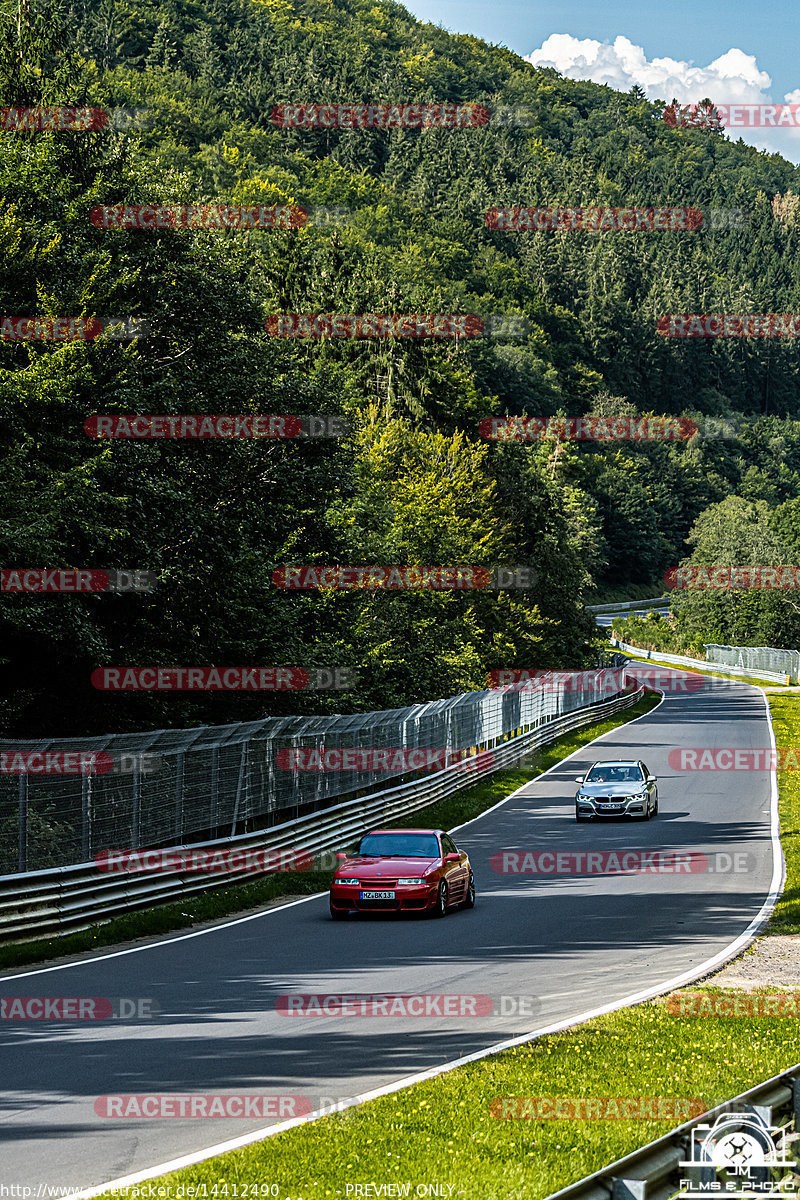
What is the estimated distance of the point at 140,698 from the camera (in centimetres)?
2734

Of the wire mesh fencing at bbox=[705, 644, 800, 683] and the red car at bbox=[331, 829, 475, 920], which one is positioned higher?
the red car at bbox=[331, 829, 475, 920]

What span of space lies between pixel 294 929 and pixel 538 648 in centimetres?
5619

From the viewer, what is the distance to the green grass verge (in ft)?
23.4

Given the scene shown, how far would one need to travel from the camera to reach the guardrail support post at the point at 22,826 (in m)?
16.0

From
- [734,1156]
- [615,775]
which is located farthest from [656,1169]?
[615,775]

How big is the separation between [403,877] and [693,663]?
9624 centimetres

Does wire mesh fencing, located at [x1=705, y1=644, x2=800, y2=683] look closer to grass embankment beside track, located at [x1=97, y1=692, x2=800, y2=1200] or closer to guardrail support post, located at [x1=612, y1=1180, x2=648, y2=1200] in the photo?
grass embankment beside track, located at [x1=97, y1=692, x2=800, y2=1200]

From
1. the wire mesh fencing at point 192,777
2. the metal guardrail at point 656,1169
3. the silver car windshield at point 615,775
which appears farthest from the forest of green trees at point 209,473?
the metal guardrail at point 656,1169

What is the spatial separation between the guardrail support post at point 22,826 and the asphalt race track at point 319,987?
5.45 feet

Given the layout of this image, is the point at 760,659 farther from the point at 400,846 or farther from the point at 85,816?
the point at 85,816

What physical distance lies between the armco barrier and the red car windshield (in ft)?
8.43

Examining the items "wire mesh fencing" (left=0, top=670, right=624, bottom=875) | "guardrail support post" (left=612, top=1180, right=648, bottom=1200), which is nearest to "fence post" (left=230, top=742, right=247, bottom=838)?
"wire mesh fencing" (left=0, top=670, right=624, bottom=875)

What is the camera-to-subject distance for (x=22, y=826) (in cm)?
1617

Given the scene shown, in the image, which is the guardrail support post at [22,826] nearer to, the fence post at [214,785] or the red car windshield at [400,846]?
the red car windshield at [400,846]
